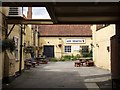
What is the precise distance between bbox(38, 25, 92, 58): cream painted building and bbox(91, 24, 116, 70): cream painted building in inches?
532

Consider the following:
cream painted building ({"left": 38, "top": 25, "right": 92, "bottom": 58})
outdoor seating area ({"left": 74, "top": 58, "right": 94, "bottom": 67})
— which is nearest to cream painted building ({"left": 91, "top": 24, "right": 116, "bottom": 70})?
outdoor seating area ({"left": 74, "top": 58, "right": 94, "bottom": 67})

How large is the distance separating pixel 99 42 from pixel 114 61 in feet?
46.6

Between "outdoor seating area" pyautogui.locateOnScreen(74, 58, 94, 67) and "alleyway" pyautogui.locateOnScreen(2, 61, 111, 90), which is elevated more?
"outdoor seating area" pyautogui.locateOnScreen(74, 58, 94, 67)

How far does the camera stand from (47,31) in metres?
45.6

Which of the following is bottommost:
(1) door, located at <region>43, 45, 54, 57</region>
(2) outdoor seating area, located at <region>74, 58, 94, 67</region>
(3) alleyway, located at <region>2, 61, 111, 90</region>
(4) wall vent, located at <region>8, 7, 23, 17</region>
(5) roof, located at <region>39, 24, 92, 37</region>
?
(3) alleyway, located at <region>2, 61, 111, 90</region>

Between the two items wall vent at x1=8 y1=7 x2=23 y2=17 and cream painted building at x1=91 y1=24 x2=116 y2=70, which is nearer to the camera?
wall vent at x1=8 y1=7 x2=23 y2=17

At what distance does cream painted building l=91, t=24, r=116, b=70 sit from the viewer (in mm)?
24344

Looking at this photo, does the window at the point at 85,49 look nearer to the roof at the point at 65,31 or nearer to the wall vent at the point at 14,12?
the roof at the point at 65,31

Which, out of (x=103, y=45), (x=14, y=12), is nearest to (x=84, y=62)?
(x=103, y=45)

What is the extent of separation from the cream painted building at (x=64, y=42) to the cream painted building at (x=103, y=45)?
1350cm

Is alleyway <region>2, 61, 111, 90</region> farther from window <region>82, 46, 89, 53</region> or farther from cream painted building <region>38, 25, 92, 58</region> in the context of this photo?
cream painted building <region>38, 25, 92, 58</region>

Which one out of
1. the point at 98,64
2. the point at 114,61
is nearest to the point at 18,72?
the point at 114,61

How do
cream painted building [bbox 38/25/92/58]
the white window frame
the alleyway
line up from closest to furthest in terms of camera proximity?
the alleyway < cream painted building [bbox 38/25/92/58] < the white window frame

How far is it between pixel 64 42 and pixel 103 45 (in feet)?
58.8
